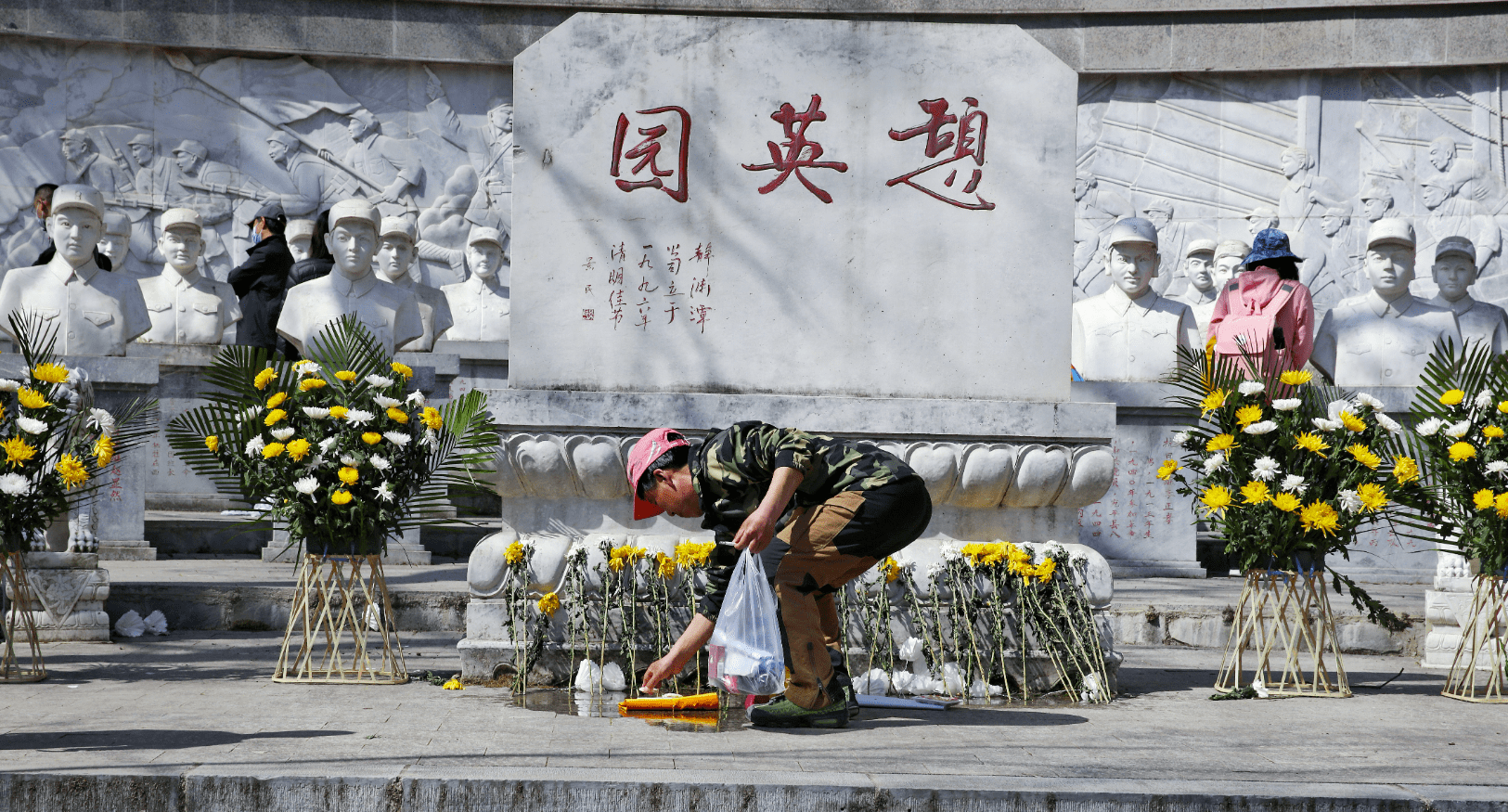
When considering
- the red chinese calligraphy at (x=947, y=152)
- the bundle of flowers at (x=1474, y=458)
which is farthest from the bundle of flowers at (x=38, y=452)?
the bundle of flowers at (x=1474, y=458)

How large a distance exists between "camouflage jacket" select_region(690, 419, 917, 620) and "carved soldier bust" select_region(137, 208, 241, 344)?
298 inches

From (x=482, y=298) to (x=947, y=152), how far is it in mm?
7923

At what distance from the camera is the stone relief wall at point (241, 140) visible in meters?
14.1

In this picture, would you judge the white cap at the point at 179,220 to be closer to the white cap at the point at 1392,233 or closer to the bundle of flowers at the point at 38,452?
the bundle of flowers at the point at 38,452

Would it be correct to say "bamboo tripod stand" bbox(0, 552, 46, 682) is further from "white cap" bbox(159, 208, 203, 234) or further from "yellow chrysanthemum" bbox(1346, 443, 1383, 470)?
"white cap" bbox(159, 208, 203, 234)

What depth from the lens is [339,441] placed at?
16.3 ft

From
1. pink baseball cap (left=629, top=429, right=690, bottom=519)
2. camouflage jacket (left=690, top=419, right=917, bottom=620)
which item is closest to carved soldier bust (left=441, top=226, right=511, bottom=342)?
pink baseball cap (left=629, top=429, right=690, bottom=519)

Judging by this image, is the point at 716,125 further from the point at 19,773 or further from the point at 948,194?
the point at 19,773

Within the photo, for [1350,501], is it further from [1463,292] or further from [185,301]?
[185,301]

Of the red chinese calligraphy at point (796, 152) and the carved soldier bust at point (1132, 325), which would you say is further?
the carved soldier bust at point (1132, 325)

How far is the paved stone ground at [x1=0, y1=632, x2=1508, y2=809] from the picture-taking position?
11.0 feet

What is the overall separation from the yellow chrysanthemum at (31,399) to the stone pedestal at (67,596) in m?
1.15

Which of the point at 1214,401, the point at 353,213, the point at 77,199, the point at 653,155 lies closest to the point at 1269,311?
the point at 1214,401

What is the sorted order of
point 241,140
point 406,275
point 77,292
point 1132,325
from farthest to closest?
point 241,140 → point 406,275 → point 1132,325 → point 77,292
